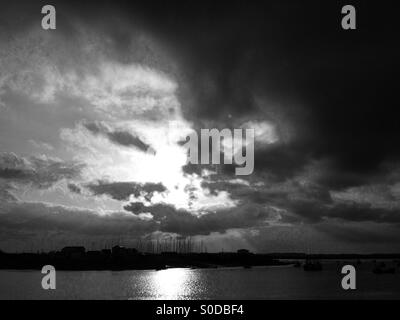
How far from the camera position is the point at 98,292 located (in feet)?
403

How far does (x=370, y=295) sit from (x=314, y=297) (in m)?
18.1
